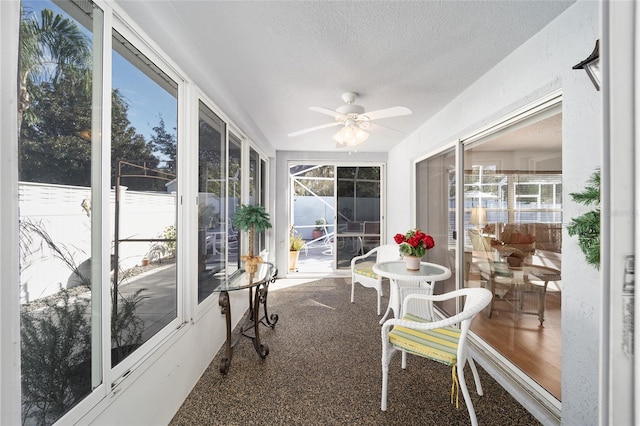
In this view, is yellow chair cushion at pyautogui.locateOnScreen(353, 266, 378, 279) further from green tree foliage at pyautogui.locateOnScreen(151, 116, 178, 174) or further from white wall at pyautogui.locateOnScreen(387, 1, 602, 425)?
green tree foliage at pyautogui.locateOnScreen(151, 116, 178, 174)

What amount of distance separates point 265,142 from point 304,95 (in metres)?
1.85

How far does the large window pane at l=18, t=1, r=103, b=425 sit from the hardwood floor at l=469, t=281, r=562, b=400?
262 cm

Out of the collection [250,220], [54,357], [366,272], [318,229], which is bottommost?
[366,272]

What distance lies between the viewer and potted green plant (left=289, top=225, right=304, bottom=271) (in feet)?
18.3

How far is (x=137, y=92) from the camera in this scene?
63.7 inches

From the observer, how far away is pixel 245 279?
7.99 feet

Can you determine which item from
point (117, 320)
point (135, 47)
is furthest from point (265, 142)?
point (117, 320)

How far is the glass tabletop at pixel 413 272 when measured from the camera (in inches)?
94.0

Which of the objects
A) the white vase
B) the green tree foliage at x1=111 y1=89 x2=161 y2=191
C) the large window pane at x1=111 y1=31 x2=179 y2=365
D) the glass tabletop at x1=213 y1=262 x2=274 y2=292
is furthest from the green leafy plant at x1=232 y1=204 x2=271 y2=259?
the white vase

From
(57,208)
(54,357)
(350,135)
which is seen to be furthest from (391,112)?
(54,357)

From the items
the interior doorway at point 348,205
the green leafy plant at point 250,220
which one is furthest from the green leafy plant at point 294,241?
the green leafy plant at point 250,220

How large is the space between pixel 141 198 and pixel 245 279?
3.63 feet

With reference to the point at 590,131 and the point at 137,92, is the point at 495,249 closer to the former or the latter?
the point at 590,131

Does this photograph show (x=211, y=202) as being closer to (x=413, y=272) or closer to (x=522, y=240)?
(x=413, y=272)
